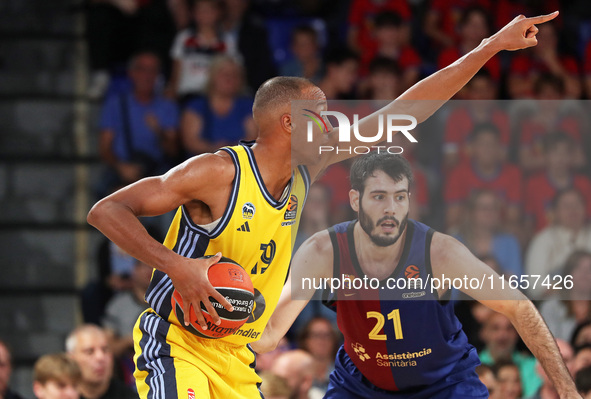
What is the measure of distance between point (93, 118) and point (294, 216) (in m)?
5.30

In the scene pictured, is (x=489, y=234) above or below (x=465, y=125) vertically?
below

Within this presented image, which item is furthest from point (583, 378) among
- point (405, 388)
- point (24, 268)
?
point (24, 268)

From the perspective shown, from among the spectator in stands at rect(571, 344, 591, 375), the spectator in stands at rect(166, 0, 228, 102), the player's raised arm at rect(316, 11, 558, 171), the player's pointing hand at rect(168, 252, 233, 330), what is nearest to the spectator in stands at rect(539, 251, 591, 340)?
the spectator in stands at rect(571, 344, 591, 375)

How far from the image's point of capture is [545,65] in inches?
339

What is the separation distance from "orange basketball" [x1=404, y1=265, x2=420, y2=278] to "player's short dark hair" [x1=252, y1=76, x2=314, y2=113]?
0.98 meters

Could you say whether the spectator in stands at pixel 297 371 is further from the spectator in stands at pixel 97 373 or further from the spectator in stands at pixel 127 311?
the spectator in stands at pixel 127 311

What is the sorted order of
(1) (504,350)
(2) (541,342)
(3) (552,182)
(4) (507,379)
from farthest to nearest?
(1) (504,350) < (4) (507,379) < (3) (552,182) < (2) (541,342)

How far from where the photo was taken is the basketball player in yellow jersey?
3.72 metres

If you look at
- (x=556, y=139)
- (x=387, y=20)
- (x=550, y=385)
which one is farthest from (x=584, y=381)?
(x=387, y=20)

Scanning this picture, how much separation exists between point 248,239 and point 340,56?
15.4 ft

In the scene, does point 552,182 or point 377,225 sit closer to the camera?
point 377,225

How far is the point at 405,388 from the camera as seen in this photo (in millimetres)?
4453

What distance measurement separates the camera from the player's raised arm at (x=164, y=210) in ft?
12.1

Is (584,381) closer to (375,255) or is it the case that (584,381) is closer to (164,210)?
(375,255)
